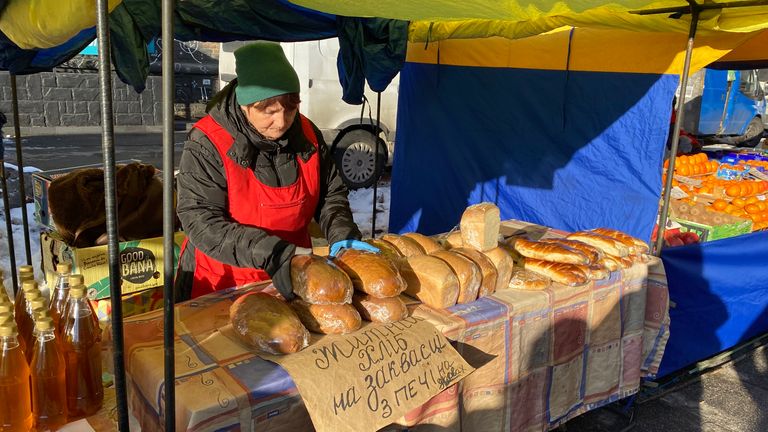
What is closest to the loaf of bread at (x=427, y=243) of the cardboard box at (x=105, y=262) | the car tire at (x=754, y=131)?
the cardboard box at (x=105, y=262)

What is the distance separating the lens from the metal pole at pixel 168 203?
4.24 feet

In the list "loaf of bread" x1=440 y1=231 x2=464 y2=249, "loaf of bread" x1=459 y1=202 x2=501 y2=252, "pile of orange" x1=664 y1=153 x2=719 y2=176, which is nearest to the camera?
"loaf of bread" x1=459 y1=202 x2=501 y2=252

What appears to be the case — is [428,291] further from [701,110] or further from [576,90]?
[701,110]

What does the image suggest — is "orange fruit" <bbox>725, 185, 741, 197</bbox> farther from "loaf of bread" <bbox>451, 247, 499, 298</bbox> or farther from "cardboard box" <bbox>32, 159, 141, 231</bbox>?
"cardboard box" <bbox>32, 159, 141, 231</bbox>

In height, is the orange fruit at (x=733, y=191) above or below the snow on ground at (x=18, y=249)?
above

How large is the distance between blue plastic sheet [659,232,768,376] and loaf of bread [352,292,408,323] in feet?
7.55

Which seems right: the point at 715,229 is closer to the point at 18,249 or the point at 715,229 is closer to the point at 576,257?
the point at 576,257

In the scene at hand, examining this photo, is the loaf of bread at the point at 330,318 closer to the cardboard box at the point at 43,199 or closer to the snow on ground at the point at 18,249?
the cardboard box at the point at 43,199

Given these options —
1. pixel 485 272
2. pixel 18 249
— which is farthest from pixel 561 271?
pixel 18 249

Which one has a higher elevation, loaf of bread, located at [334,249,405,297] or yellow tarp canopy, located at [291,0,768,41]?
yellow tarp canopy, located at [291,0,768,41]

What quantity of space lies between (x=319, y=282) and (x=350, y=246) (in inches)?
19.8

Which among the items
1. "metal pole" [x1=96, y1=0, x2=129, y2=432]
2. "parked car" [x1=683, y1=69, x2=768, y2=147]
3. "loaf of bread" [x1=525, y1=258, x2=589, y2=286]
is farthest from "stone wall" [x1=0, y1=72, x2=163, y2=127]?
→ "parked car" [x1=683, y1=69, x2=768, y2=147]

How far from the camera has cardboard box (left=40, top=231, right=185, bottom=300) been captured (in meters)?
3.20

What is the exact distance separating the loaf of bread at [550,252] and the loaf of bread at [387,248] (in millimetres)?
781
